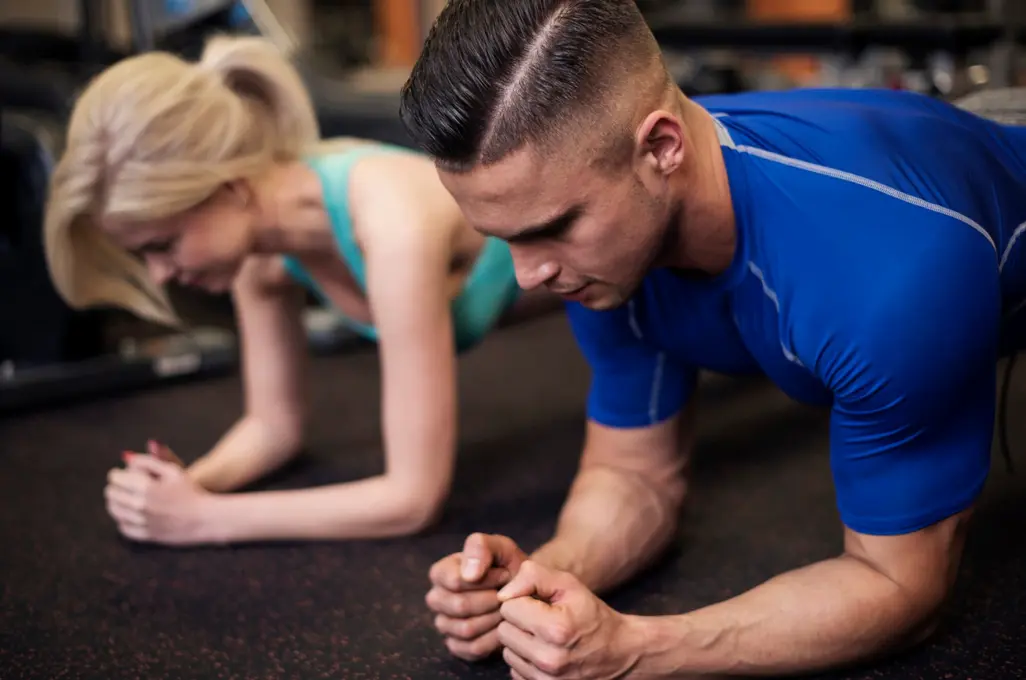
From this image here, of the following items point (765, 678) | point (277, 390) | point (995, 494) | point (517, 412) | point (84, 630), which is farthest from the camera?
point (517, 412)

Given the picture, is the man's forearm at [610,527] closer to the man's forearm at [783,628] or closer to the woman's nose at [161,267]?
the man's forearm at [783,628]

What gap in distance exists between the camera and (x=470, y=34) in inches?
33.7

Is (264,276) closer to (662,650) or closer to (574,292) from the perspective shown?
(574,292)

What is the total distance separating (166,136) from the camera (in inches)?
48.7

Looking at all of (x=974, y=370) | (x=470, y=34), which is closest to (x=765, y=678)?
(x=974, y=370)

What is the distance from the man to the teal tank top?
45 centimetres

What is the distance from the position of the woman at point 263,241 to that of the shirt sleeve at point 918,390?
1.68ft

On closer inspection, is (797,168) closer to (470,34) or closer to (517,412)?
(470,34)

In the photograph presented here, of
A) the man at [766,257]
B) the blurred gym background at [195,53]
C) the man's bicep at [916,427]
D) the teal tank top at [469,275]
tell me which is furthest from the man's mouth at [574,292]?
the blurred gym background at [195,53]

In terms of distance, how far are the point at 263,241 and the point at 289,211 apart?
0.05m

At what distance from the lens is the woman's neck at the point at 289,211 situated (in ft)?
4.38

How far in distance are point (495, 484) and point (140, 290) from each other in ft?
1.92

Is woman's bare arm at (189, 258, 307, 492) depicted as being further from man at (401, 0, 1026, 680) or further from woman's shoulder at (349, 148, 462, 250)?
man at (401, 0, 1026, 680)

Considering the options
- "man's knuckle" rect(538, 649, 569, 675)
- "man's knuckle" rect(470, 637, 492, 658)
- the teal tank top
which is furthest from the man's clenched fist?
the teal tank top
